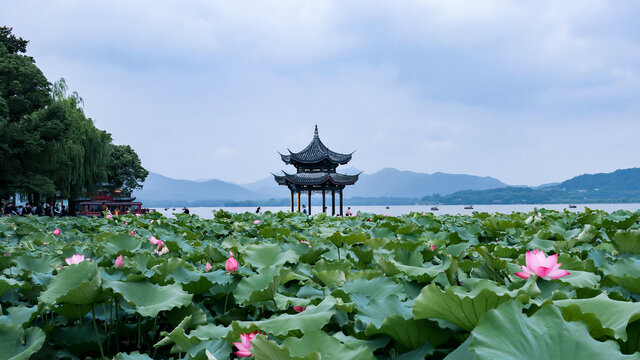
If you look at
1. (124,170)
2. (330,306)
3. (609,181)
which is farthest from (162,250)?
(609,181)

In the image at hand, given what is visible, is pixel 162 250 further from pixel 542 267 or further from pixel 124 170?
pixel 124 170

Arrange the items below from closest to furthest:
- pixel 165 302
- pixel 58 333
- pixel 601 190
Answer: pixel 165 302 → pixel 58 333 → pixel 601 190

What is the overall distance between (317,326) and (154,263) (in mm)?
1281

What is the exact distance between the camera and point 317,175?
2888cm

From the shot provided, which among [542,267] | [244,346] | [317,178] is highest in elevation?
[317,178]

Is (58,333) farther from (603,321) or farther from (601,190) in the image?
(601,190)

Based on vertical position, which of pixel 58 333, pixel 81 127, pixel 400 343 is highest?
pixel 81 127

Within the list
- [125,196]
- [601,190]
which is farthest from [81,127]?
[601,190]

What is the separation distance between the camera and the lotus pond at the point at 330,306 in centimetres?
78

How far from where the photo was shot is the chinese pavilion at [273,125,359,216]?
28109 mm

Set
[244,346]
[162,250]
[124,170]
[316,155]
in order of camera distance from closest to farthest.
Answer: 1. [244,346]
2. [162,250]
3. [316,155]
4. [124,170]

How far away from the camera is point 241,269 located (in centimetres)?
187

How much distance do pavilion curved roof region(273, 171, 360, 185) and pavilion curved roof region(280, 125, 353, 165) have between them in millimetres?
971

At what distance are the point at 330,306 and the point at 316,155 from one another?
1129 inches
